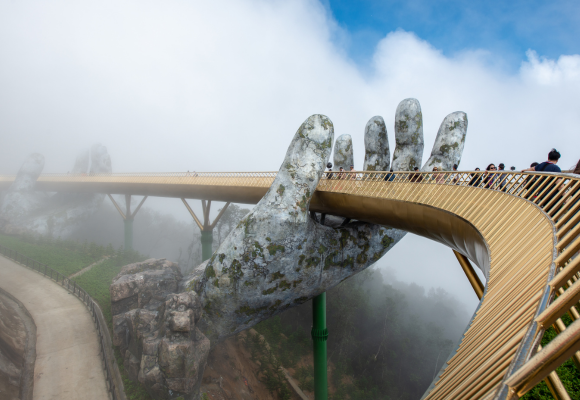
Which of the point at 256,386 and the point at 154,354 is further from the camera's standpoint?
the point at 256,386

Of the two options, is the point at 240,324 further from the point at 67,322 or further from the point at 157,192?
the point at 157,192

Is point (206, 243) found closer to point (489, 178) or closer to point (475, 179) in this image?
point (475, 179)

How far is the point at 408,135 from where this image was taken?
47.1 feet

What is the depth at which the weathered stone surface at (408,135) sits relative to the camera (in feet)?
46.6

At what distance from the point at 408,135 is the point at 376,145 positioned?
156 cm

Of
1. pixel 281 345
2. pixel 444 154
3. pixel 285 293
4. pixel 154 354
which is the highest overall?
pixel 444 154

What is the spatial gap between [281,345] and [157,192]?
48.2 feet

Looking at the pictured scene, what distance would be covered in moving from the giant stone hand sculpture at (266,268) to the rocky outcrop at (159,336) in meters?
0.04

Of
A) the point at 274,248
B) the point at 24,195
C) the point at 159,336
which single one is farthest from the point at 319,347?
the point at 24,195

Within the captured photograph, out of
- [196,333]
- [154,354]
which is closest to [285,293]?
[196,333]

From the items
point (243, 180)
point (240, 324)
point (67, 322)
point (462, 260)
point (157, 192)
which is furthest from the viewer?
point (157, 192)

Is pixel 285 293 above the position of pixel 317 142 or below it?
below

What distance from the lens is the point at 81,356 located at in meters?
12.7

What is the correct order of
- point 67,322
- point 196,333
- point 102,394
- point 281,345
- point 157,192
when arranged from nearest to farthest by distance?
point 102,394 < point 196,333 < point 67,322 < point 281,345 < point 157,192
